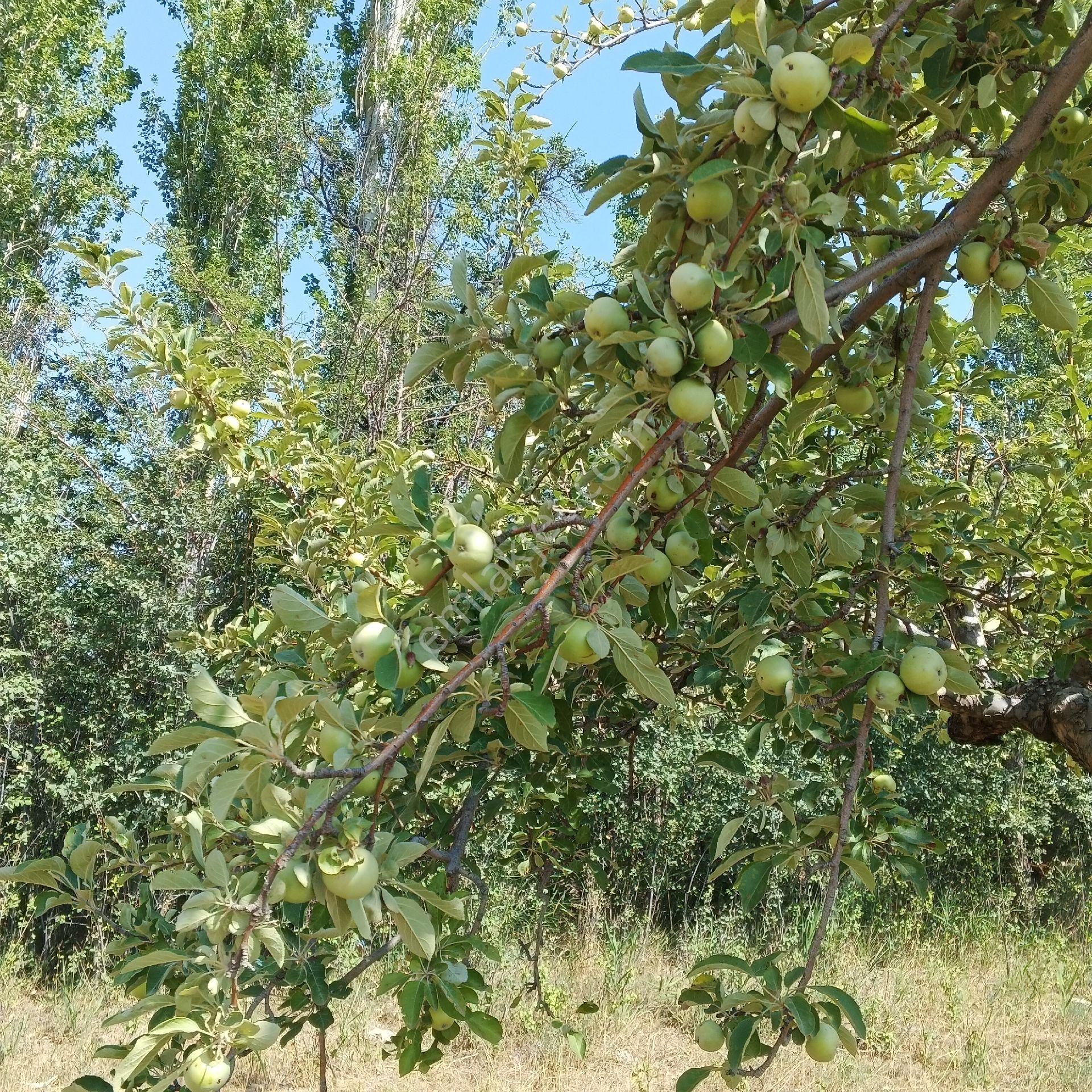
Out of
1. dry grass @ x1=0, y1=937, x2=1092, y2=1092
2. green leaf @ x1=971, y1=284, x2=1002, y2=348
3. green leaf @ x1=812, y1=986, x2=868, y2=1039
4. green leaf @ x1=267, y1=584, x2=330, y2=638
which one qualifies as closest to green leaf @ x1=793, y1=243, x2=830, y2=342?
green leaf @ x1=971, y1=284, x2=1002, y2=348

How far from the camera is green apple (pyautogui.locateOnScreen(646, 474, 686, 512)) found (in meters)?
0.98

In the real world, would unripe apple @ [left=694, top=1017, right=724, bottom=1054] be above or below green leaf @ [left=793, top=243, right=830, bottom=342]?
below

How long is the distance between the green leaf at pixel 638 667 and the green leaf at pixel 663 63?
0.52 m

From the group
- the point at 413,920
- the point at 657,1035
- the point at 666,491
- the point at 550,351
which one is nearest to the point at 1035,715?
the point at 666,491

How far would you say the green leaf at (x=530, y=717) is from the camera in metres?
0.80

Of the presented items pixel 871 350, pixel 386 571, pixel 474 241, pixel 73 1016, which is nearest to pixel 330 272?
pixel 474 241

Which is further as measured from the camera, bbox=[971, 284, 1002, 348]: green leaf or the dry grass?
the dry grass

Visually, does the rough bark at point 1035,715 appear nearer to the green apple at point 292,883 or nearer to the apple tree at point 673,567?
the apple tree at point 673,567

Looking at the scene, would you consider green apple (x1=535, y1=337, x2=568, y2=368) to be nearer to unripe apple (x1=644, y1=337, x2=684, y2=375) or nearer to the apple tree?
the apple tree

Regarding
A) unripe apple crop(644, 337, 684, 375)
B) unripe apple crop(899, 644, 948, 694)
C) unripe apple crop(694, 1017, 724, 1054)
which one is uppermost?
unripe apple crop(644, 337, 684, 375)

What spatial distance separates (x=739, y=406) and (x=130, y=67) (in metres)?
14.2

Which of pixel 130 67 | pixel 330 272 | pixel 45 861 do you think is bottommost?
pixel 45 861

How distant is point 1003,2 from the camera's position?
45.2 inches

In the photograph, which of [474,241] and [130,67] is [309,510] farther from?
[130,67]
